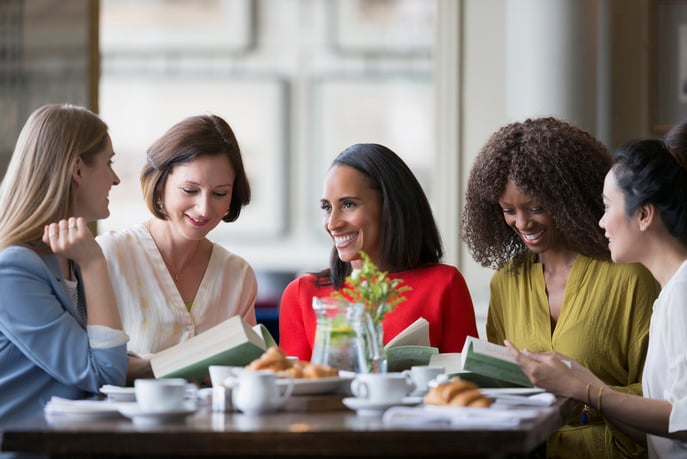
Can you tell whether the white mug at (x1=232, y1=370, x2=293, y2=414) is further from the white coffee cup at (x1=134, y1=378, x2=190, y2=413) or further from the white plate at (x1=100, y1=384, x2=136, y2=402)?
the white plate at (x1=100, y1=384, x2=136, y2=402)

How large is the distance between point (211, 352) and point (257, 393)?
0.30 m

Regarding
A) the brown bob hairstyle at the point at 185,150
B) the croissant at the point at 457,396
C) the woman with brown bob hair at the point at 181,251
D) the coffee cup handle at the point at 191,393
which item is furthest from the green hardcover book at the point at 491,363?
the brown bob hairstyle at the point at 185,150

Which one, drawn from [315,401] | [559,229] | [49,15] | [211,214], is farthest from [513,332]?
[49,15]

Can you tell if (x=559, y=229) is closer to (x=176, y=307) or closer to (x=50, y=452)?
(x=176, y=307)

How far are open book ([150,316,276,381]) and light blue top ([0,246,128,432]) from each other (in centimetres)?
11

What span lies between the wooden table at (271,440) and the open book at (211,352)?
413 mm

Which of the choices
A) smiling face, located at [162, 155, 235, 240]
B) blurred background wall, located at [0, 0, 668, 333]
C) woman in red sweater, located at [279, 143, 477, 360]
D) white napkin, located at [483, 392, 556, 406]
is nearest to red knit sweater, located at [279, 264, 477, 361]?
woman in red sweater, located at [279, 143, 477, 360]

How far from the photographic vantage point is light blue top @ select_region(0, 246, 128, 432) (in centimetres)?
214

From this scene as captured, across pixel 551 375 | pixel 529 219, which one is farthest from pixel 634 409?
pixel 529 219

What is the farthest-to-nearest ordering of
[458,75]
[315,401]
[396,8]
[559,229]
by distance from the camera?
[396,8], [458,75], [559,229], [315,401]

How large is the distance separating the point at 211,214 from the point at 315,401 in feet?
3.36

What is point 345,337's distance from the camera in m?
2.19

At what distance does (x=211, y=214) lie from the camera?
291 cm

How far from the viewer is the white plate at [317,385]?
2.04m
